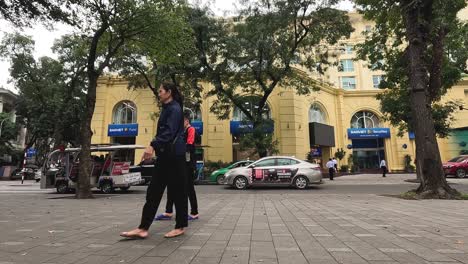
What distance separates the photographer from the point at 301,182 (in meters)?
15.0

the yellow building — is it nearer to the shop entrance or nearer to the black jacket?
the shop entrance

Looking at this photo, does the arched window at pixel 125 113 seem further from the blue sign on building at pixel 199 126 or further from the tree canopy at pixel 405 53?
the tree canopy at pixel 405 53

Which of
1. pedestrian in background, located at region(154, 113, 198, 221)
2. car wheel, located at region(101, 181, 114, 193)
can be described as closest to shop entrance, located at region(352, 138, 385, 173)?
car wheel, located at region(101, 181, 114, 193)

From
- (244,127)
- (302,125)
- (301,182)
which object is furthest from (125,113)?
(301,182)

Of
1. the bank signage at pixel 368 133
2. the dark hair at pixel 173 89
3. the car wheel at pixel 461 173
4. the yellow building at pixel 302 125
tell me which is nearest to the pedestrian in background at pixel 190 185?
the dark hair at pixel 173 89

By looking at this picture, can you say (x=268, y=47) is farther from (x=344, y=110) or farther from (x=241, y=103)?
(x=344, y=110)

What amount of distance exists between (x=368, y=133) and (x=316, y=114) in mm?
6161

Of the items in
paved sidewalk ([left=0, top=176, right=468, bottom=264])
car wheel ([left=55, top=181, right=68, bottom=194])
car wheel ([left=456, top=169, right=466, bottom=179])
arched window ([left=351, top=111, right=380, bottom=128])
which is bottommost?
paved sidewalk ([left=0, top=176, right=468, bottom=264])

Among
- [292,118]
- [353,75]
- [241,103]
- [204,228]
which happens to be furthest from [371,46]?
[353,75]

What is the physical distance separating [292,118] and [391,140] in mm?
12099

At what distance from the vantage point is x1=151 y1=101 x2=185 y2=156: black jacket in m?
3.94

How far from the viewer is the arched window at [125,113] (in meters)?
29.3

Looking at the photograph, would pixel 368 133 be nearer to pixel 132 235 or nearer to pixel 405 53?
pixel 405 53

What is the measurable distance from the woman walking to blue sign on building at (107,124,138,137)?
2518 cm
